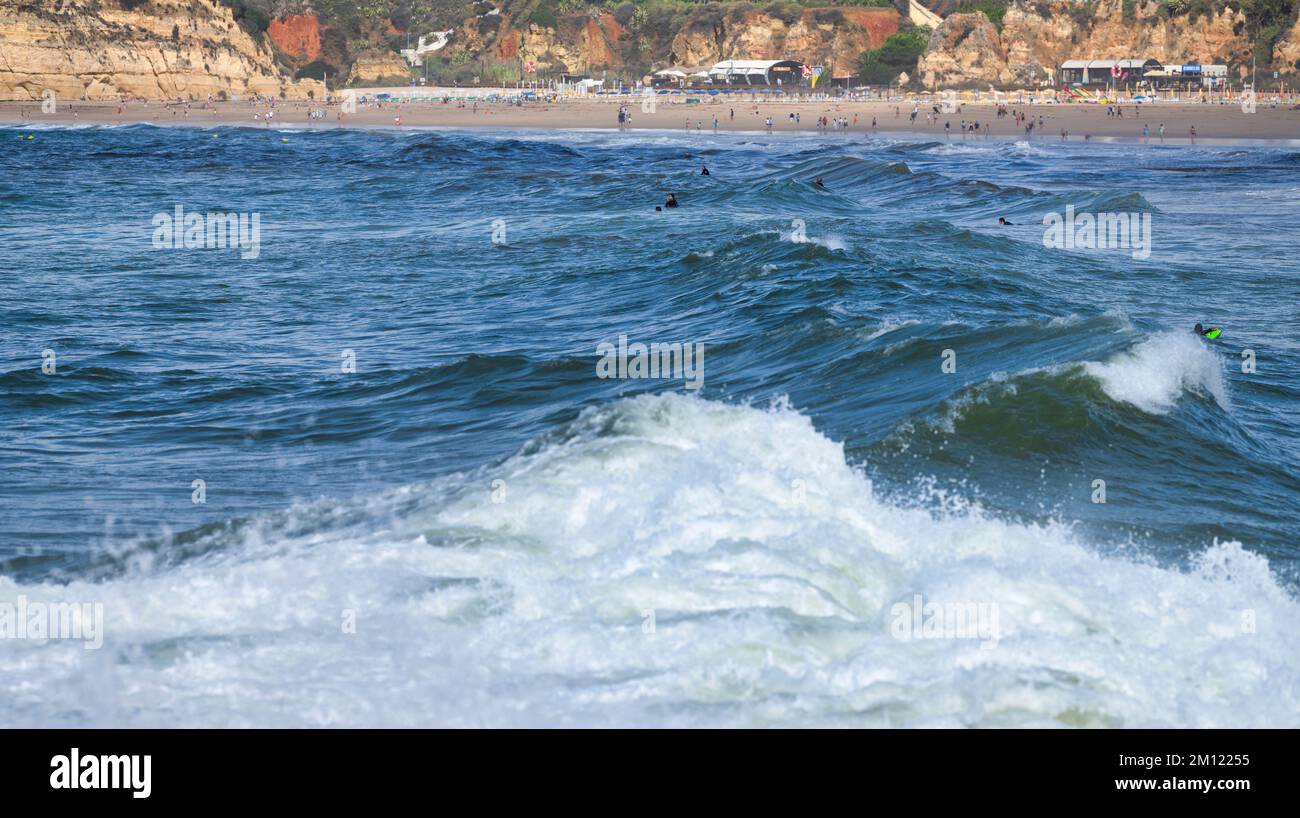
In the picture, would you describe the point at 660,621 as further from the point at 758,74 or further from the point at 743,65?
the point at 743,65

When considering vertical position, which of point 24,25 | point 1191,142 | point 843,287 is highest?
point 24,25

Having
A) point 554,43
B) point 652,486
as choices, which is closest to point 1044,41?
point 554,43

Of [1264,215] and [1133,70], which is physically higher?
[1133,70]

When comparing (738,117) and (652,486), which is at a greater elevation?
(738,117)

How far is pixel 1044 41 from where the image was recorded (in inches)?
4926

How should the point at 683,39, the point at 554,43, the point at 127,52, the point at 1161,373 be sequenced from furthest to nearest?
the point at 554,43 < the point at 683,39 < the point at 127,52 < the point at 1161,373

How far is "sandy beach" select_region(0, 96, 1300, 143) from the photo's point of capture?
247ft

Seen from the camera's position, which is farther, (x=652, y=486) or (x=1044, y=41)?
(x=1044, y=41)

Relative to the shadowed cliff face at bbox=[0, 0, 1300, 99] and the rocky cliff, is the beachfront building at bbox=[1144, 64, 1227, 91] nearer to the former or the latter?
the shadowed cliff face at bbox=[0, 0, 1300, 99]

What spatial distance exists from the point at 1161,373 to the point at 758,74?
12336cm

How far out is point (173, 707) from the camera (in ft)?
21.5
